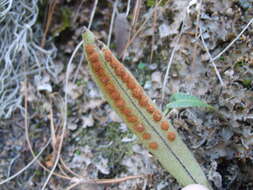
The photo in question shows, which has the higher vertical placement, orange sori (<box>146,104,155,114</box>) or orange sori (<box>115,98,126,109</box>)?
orange sori (<box>115,98,126,109</box>)

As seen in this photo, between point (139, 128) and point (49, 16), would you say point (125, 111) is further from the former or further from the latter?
point (49, 16)

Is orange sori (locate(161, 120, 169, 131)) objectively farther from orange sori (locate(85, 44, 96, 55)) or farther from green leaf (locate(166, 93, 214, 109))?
orange sori (locate(85, 44, 96, 55))

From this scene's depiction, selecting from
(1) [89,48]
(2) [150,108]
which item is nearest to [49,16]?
(1) [89,48]

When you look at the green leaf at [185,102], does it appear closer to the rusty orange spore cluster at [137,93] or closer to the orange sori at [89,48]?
the rusty orange spore cluster at [137,93]

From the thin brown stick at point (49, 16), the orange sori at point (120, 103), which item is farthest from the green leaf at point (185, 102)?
the thin brown stick at point (49, 16)

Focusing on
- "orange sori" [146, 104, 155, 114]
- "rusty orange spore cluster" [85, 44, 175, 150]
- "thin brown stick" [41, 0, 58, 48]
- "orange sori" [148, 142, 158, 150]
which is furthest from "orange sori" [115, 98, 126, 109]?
"thin brown stick" [41, 0, 58, 48]

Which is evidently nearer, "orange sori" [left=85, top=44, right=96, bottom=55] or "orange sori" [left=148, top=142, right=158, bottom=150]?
"orange sori" [left=85, top=44, right=96, bottom=55]

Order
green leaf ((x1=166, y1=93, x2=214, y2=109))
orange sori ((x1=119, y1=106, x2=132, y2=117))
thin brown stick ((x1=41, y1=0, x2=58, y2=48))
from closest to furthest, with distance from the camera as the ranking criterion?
orange sori ((x1=119, y1=106, x2=132, y2=117)) < green leaf ((x1=166, y1=93, x2=214, y2=109)) < thin brown stick ((x1=41, y1=0, x2=58, y2=48))

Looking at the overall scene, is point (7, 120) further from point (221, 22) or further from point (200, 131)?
point (221, 22)

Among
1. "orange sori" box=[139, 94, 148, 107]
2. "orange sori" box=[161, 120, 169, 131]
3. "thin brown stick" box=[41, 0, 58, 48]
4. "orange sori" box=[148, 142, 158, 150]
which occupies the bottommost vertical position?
"orange sori" box=[148, 142, 158, 150]
